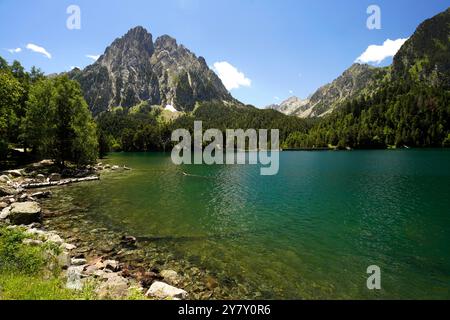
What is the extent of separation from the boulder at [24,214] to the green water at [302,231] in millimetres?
6239

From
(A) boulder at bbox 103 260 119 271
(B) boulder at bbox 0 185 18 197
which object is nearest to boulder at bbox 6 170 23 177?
(B) boulder at bbox 0 185 18 197

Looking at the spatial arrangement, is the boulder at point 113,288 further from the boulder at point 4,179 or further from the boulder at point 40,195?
the boulder at point 4,179

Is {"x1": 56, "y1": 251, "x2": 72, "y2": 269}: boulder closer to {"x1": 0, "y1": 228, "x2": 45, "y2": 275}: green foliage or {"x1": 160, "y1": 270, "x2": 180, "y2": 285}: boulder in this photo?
{"x1": 0, "y1": 228, "x2": 45, "y2": 275}: green foliage

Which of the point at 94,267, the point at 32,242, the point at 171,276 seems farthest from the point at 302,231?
the point at 32,242

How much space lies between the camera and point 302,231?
28.8 meters

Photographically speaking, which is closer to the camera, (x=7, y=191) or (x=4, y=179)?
(x=7, y=191)

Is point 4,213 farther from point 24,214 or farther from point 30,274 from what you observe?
point 30,274

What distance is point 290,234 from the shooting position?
28.0 m

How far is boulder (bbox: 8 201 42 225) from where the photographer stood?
2925cm

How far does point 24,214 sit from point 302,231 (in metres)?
30.7

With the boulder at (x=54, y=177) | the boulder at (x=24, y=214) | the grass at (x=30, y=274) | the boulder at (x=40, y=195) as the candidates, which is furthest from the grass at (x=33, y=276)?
the boulder at (x=54, y=177)

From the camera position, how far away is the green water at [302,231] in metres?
18.8
